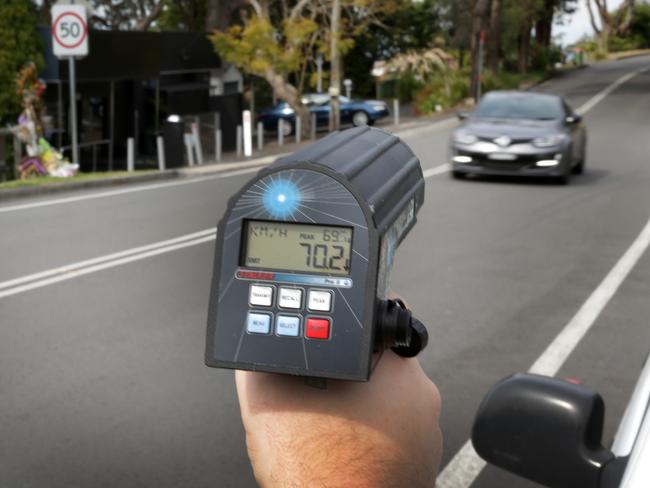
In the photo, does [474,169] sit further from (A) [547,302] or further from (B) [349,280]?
(B) [349,280]

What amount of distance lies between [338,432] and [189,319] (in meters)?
7.20

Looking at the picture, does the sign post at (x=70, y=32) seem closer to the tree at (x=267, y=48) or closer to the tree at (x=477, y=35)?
the tree at (x=267, y=48)

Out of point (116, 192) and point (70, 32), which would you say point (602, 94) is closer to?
point (70, 32)

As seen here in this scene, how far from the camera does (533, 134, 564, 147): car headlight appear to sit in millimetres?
18406

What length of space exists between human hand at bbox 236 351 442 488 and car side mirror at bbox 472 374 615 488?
329mm

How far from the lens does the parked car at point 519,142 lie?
60.3 ft

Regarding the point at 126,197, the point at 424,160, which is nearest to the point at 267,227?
the point at 126,197

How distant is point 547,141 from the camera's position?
60.6 ft

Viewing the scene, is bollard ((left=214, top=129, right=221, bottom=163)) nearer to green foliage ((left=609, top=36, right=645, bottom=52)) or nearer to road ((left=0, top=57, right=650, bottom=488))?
road ((left=0, top=57, right=650, bottom=488))

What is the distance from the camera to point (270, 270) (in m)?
1.71

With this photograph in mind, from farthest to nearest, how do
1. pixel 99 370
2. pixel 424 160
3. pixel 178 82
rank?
pixel 178 82 < pixel 424 160 < pixel 99 370

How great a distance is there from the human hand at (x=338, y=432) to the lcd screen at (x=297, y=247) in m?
0.17

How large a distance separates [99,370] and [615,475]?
226 inches

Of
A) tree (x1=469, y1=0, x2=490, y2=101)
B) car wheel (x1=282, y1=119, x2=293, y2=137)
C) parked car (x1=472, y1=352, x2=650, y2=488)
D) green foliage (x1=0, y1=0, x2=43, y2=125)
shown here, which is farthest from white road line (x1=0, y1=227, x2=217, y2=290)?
tree (x1=469, y1=0, x2=490, y2=101)
